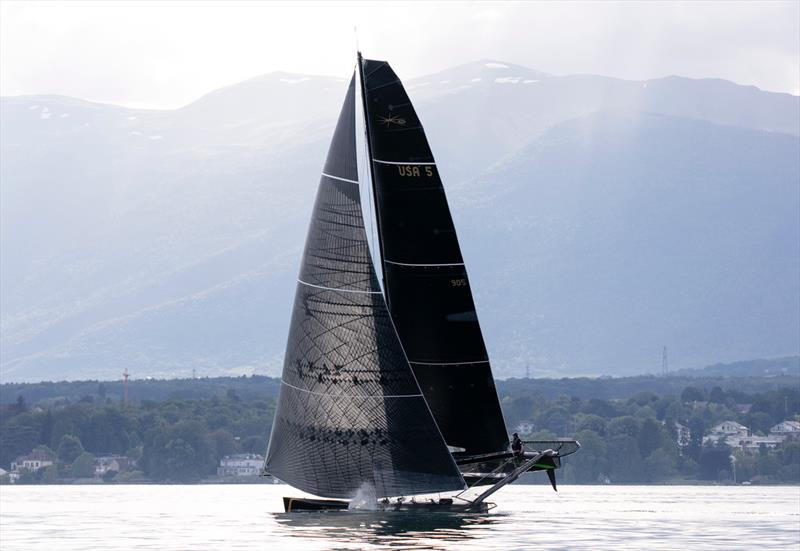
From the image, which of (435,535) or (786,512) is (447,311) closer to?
(435,535)

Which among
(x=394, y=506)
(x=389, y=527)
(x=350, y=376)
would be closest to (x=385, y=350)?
(x=350, y=376)

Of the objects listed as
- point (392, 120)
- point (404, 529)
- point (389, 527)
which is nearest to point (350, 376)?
point (389, 527)

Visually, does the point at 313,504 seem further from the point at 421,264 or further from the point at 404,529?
the point at 421,264

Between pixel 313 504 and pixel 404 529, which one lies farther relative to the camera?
pixel 313 504

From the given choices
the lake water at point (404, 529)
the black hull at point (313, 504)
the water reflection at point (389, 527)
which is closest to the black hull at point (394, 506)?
the black hull at point (313, 504)

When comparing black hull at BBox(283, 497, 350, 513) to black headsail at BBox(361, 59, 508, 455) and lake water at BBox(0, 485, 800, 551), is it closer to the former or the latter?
lake water at BBox(0, 485, 800, 551)

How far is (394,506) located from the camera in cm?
7494

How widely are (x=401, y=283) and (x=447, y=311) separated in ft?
7.72

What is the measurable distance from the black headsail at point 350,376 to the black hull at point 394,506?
76 centimetres

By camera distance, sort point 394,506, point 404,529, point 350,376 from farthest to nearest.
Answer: point 394,506 → point 350,376 → point 404,529

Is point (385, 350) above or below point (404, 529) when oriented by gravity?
above

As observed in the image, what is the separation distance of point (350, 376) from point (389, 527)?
6.27 meters

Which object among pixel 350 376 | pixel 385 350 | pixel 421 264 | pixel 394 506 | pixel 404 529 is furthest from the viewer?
pixel 421 264

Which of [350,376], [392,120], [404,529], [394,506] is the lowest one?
[404,529]
